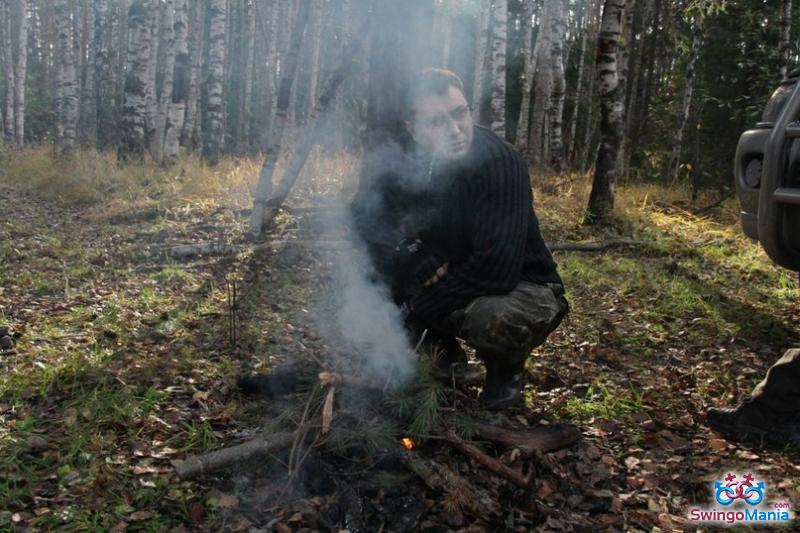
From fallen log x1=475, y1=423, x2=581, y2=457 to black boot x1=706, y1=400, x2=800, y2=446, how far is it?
0.85 m

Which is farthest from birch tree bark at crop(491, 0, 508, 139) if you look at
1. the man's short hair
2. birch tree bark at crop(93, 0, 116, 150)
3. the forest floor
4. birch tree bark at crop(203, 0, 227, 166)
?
birch tree bark at crop(93, 0, 116, 150)

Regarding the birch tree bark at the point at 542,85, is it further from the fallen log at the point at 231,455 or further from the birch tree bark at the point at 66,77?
the fallen log at the point at 231,455

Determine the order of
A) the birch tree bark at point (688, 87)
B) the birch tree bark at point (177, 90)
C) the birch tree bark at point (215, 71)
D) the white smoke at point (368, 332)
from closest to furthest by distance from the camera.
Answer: the white smoke at point (368, 332) < the birch tree bark at point (177, 90) < the birch tree bark at point (215, 71) < the birch tree bark at point (688, 87)

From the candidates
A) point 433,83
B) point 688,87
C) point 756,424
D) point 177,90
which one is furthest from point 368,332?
point 688,87

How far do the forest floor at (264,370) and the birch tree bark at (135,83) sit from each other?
17.8ft

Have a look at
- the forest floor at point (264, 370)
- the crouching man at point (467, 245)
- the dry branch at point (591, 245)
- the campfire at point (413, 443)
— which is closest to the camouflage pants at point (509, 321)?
the crouching man at point (467, 245)

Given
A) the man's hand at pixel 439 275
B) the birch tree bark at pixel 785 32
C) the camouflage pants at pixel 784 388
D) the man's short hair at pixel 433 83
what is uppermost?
the birch tree bark at pixel 785 32

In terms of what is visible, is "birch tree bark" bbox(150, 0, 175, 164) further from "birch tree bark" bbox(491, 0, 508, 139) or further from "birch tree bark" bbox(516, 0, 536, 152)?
"birch tree bark" bbox(516, 0, 536, 152)

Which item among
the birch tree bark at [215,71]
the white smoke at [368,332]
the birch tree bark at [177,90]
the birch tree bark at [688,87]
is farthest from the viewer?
the birch tree bark at [688,87]

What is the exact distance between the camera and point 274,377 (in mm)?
3223

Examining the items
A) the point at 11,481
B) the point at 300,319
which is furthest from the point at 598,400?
the point at 11,481

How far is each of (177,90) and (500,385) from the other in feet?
37.2

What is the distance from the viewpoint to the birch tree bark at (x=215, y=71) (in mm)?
12295

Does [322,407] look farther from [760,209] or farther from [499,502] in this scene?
[760,209]
